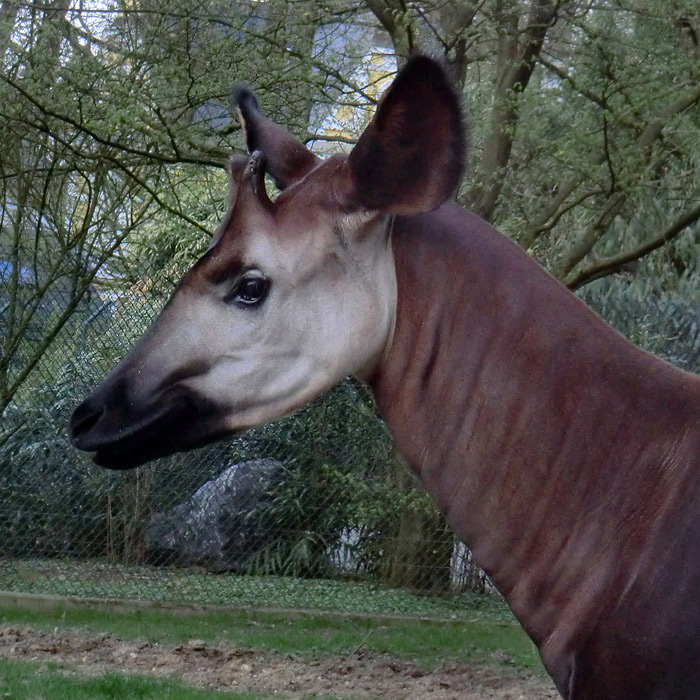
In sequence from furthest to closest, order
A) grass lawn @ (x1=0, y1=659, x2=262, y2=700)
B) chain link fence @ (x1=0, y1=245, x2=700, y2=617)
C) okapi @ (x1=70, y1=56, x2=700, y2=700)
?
chain link fence @ (x1=0, y1=245, x2=700, y2=617) → grass lawn @ (x1=0, y1=659, x2=262, y2=700) → okapi @ (x1=70, y1=56, x2=700, y2=700)

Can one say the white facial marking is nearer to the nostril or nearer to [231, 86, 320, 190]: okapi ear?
the nostril

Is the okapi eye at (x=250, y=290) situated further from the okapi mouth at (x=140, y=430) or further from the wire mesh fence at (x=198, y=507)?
the wire mesh fence at (x=198, y=507)

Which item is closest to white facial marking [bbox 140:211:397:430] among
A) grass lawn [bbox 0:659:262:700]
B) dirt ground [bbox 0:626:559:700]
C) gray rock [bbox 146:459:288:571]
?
grass lawn [bbox 0:659:262:700]

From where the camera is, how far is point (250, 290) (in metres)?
2.05

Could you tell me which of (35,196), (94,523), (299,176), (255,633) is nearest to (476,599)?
(255,633)

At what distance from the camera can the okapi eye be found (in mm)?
2047

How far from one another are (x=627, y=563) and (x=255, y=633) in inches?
196

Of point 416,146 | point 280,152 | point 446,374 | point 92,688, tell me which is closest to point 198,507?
point 92,688

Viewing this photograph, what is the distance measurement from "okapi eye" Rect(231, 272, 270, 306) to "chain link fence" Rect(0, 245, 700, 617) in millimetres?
4760

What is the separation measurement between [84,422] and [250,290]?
0.40 meters

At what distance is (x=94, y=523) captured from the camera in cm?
707

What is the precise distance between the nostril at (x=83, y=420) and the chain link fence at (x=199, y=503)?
15.8 ft

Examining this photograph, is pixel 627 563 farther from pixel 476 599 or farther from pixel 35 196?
pixel 35 196

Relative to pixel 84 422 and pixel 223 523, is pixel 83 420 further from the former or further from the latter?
pixel 223 523
